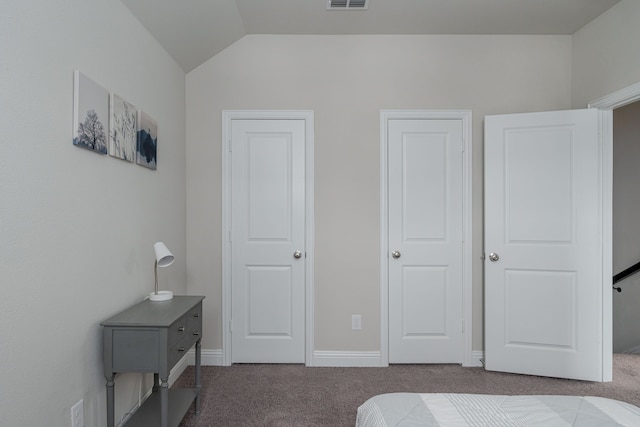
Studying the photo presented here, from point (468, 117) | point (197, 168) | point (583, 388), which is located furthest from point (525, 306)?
point (197, 168)

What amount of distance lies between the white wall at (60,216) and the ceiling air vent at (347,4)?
1.31 meters

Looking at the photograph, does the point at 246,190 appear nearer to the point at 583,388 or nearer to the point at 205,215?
the point at 205,215

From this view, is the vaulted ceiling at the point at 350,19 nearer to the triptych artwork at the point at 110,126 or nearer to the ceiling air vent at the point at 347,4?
the ceiling air vent at the point at 347,4

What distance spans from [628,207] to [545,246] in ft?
4.76

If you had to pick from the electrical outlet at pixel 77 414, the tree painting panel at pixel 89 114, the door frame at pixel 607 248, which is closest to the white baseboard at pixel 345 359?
the door frame at pixel 607 248

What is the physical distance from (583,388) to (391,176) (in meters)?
2.08

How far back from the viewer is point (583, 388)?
2387mm

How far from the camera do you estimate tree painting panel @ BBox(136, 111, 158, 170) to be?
6.66 feet

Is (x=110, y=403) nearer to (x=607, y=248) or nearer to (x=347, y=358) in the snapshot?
(x=347, y=358)

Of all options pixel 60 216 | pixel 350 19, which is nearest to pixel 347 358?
pixel 60 216

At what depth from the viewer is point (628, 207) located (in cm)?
321

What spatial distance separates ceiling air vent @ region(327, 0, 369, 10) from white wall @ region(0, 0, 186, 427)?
131 centimetres

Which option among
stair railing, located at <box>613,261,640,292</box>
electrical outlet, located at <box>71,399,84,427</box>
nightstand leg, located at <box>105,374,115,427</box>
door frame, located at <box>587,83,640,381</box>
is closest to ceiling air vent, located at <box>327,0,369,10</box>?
door frame, located at <box>587,83,640,381</box>

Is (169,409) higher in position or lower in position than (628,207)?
lower
